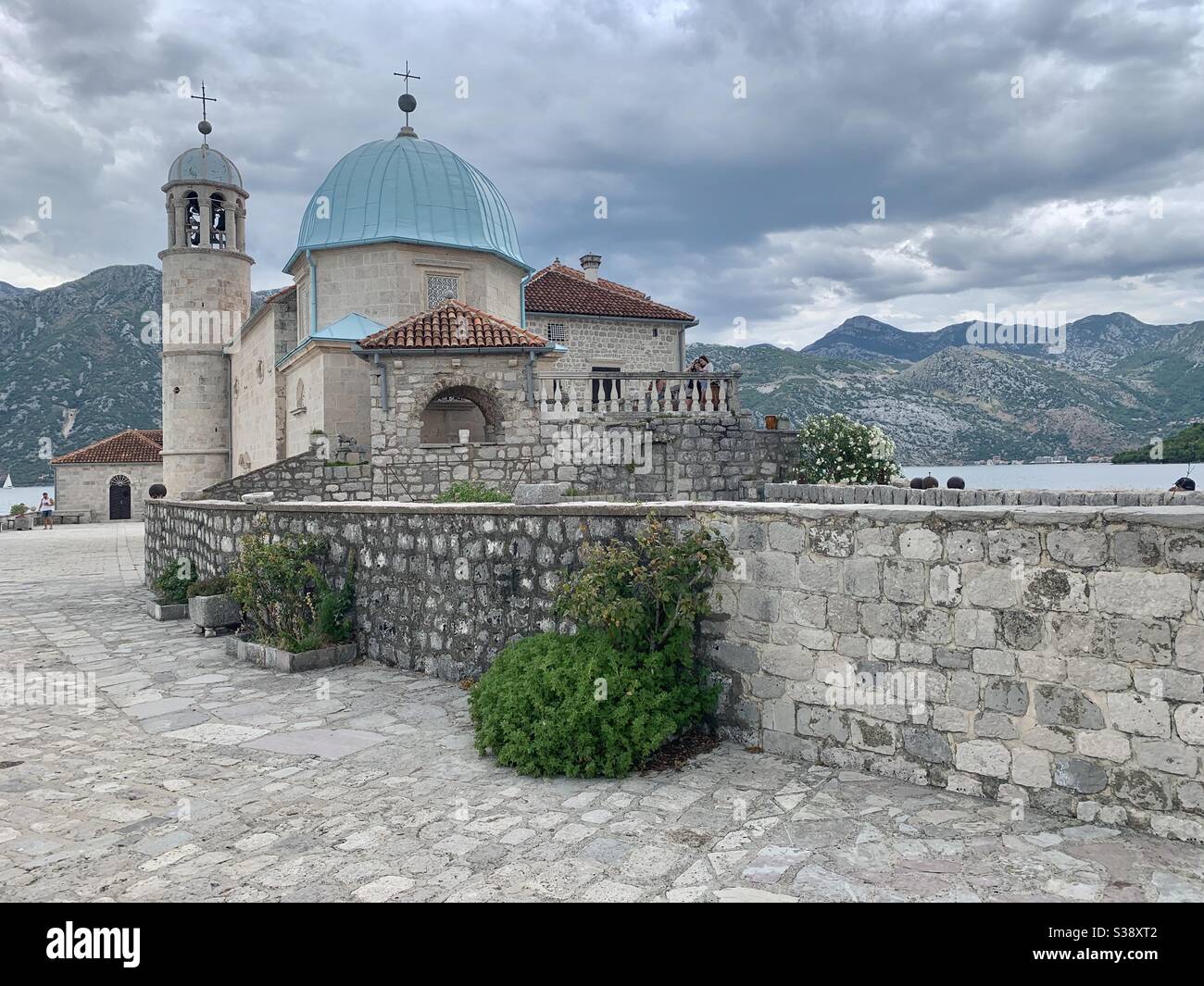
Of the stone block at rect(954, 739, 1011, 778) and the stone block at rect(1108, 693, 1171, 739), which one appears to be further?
the stone block at rect(954, 739, 1011, 778)

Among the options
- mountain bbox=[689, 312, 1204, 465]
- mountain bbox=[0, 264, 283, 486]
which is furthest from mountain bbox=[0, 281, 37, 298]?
mountain bbox=[689, 312, 1204, 465]

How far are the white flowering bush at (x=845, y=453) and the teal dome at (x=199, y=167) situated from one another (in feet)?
80.3

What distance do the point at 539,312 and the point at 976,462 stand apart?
8772 cm

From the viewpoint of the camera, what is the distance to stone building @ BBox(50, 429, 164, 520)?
4166 centimetres

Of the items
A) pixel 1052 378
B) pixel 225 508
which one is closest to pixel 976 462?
pixel 1052 378

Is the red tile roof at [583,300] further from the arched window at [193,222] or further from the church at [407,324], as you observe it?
the arched window at [193,222]

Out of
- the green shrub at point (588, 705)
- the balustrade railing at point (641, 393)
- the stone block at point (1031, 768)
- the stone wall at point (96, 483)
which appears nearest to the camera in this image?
the stone block at point (1031, 768)

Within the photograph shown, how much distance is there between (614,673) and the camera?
17.2ft

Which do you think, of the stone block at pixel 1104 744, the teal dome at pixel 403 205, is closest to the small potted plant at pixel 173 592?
the teal dome at pixel 403 205

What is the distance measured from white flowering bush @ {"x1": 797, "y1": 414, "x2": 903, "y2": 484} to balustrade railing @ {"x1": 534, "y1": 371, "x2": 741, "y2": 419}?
7.25ft

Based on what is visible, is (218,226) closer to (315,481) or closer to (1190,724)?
(315,481)

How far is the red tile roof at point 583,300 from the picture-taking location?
28.7 metres

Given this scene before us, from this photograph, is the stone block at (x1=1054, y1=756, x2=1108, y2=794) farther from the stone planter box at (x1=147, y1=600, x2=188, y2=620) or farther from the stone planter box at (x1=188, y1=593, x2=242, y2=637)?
the stone planter box at (x1=147, y1=600, x2=188, y2=620)
